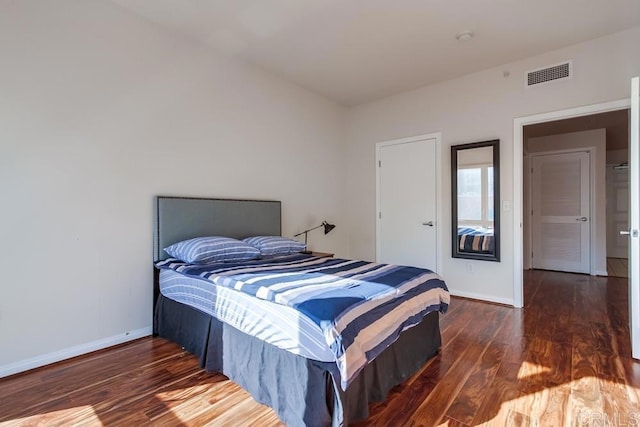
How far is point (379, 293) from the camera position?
5.74 ft

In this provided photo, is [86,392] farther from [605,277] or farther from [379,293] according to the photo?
[605,277]

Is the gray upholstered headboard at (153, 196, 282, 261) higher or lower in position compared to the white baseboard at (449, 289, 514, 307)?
higher

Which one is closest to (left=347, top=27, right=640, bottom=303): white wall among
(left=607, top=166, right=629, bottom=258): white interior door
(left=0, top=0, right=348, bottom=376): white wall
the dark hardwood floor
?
the dark hardwood floor

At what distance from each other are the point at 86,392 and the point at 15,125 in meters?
1.75

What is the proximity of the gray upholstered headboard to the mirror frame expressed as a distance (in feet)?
7.00

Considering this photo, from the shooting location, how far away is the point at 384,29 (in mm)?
2865

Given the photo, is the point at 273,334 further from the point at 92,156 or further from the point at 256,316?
the point at 92,156

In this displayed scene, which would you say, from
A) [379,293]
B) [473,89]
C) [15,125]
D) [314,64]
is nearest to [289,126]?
[314,64]

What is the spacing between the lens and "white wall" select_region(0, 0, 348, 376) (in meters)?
2.10

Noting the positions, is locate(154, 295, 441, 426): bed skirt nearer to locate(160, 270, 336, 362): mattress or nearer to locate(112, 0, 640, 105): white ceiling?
locate(160, 270, 336, 362): mattress

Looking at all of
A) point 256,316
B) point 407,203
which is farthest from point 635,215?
point 256,316

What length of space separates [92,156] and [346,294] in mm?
2174

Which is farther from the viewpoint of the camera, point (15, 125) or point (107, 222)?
point (107, 222)

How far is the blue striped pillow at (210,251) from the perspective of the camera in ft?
8.19
